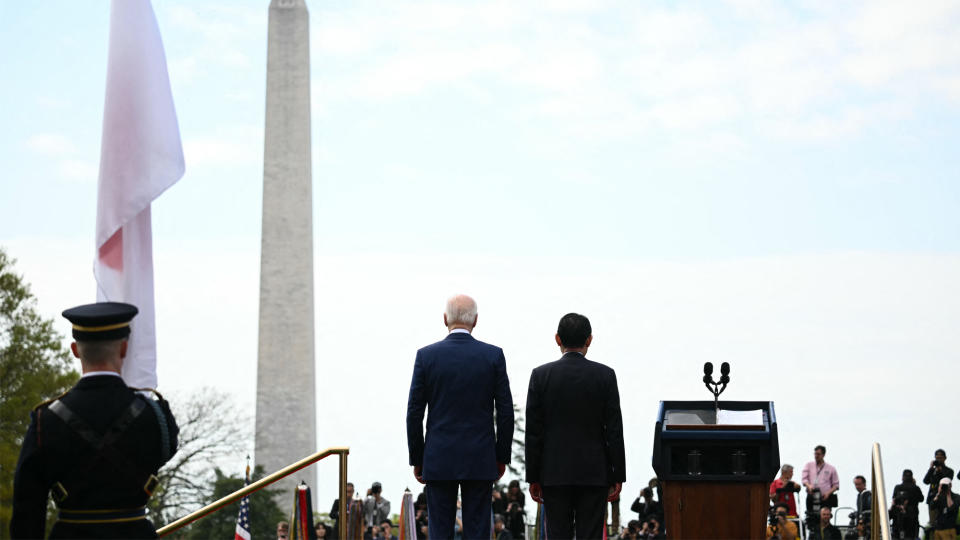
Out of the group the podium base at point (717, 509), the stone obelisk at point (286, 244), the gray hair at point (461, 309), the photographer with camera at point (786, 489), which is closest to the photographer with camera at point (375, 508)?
the photographer with camera at point (786, 489)

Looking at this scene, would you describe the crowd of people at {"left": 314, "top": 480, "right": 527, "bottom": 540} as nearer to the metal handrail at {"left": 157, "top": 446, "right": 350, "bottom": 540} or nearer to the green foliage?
the green foliage

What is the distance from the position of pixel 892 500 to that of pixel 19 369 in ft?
82.5

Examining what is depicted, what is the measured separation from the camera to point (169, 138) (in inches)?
352

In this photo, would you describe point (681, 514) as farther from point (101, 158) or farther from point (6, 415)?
point (6, 415)

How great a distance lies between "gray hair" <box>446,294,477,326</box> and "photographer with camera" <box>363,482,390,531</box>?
16.2 m

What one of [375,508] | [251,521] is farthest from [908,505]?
[251,521]

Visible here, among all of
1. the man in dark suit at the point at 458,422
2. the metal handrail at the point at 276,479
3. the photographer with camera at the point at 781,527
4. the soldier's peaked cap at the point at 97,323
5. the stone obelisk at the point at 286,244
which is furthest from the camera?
the stone obelisk at the point at 286,244

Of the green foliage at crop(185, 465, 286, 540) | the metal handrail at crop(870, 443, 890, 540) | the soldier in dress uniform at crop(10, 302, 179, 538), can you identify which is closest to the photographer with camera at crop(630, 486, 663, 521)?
the green foliage at crop(185, 465, 286, 540)

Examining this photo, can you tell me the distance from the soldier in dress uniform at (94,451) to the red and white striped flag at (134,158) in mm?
1889

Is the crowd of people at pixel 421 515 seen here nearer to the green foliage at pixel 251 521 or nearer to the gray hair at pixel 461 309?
the green foliage at pixel 251 521

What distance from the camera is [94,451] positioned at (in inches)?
249

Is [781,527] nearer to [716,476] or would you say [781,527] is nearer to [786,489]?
[786,489]

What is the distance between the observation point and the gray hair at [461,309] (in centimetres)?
949

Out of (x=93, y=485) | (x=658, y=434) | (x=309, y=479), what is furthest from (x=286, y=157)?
(x=93, y=485)
